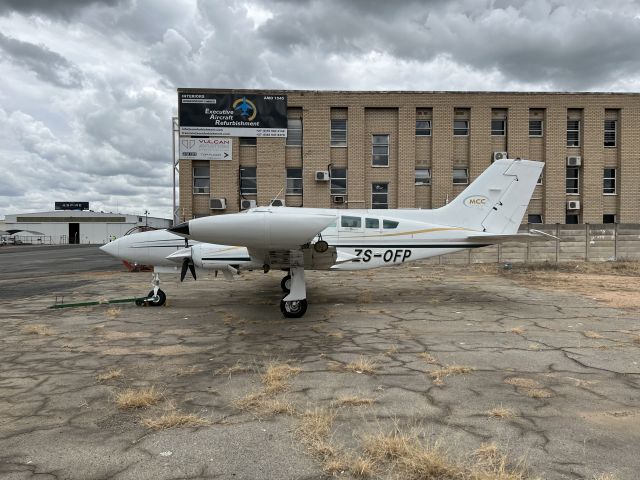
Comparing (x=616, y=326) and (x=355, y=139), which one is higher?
(x=355, y=139)

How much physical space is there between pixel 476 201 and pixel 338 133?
1283 centimetres

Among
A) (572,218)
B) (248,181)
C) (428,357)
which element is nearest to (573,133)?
(572,218)

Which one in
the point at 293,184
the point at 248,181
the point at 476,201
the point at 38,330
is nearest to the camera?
the point at 38,330

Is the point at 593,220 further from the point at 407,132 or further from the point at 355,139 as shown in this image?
the point at 355,139

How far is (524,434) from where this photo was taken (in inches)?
140

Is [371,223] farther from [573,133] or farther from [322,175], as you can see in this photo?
[573,133]

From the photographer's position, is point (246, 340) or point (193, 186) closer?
point (246, 340)

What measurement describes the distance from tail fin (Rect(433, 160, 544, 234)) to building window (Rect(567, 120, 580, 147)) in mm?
14226

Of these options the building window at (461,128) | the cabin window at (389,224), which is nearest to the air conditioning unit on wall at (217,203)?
the cabin window at (389,224)

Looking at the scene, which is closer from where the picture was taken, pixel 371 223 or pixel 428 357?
pixel 428 357

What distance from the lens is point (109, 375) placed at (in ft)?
16.8

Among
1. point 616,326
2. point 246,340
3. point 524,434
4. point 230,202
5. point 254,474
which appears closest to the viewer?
point 254,474

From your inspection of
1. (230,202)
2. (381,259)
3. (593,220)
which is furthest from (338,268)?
(593,220)

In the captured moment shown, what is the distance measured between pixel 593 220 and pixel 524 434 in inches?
938
